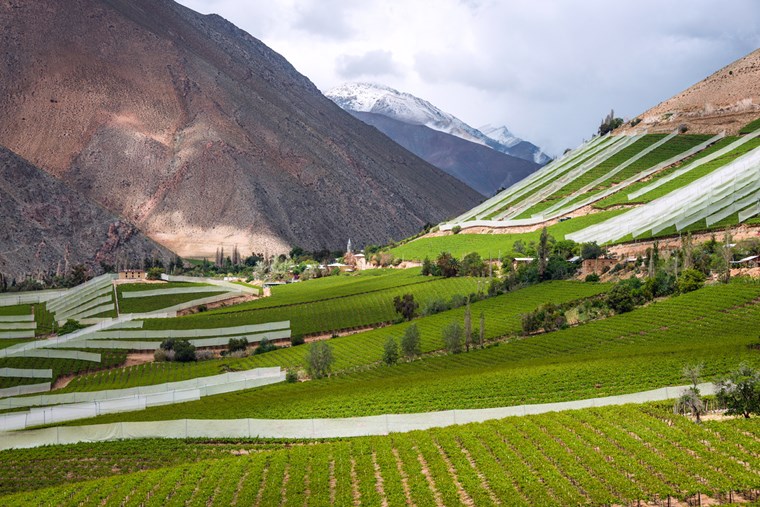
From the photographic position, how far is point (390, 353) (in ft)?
195

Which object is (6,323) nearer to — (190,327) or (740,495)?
(190,327)

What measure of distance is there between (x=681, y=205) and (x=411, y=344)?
40.9m

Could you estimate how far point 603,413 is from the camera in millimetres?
36156

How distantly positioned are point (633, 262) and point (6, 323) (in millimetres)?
52213

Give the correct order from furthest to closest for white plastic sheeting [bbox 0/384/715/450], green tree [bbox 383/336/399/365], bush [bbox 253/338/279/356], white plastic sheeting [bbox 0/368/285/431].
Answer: bush [bbox 253/338/279/356]
green tree [bbox 383/336/399/365]
white plastic sheeting [bbox 0/368/285/431]
white plastic sheeting [bbox 0/384/715/450]

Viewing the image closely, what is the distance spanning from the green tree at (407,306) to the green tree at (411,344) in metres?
15.1

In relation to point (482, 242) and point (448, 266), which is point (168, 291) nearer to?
point (448, 266)

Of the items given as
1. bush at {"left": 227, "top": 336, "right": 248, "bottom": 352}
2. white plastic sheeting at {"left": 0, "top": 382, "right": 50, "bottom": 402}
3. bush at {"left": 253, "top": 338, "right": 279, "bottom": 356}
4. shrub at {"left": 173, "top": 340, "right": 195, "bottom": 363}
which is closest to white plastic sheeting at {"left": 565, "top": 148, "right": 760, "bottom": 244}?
bush at {"left": 253, "top": 338, "right": 279, "bottom": 356}

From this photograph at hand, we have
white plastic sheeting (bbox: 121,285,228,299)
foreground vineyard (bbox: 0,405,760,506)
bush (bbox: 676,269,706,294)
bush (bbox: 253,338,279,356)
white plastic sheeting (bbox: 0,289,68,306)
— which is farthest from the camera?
white plastic sheeting (bbox: 121,285,228,299)

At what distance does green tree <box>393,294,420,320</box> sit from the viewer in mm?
75812

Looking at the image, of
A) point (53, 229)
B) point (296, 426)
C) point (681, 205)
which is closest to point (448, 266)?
point (681, 205)

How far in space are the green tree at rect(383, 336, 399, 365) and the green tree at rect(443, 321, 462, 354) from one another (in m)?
3.34

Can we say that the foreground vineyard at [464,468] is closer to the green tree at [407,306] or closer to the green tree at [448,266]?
the green tree at [407,306]

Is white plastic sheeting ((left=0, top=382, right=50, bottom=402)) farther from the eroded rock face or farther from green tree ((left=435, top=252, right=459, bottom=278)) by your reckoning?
the eroded rock face
